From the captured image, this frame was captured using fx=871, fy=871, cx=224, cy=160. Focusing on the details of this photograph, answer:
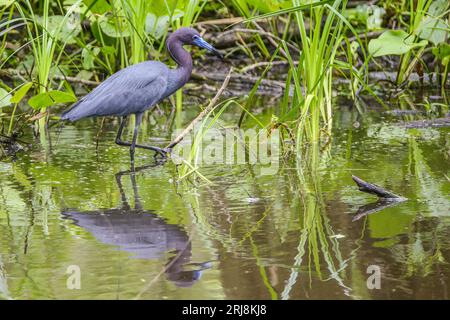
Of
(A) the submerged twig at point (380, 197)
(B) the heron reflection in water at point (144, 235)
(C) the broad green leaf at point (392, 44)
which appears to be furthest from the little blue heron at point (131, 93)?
(A) the submerged twig at point (380, 197)

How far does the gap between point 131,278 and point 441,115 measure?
186 inches

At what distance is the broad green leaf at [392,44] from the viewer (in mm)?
7031

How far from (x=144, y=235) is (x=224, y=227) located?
42 centimetres

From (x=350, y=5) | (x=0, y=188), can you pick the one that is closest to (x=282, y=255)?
(x=0, y=188)

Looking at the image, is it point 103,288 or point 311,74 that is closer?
point 103,288

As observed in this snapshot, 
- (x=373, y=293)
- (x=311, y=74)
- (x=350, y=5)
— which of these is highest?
(x=350, y=5)

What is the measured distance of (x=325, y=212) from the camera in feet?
15.4

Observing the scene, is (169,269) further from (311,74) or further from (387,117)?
(387,117)

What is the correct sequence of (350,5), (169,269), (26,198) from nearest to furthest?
(169,269)
(26,198)
(350,5)

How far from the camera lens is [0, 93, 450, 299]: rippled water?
360 cm

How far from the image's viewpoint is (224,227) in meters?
4.46

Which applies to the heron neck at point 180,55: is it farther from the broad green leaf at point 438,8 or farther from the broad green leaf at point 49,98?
the broad green leaf at point 438,8

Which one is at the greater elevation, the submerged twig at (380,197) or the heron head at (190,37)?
the heron head at (190,37)

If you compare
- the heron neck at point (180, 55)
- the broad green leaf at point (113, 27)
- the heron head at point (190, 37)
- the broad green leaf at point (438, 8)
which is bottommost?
the heron neck at point (180, 55)
